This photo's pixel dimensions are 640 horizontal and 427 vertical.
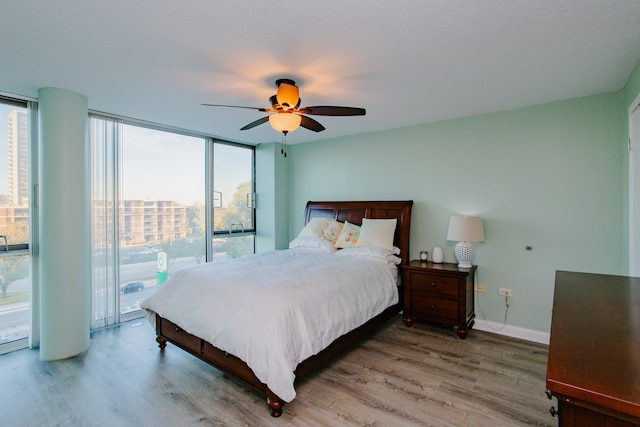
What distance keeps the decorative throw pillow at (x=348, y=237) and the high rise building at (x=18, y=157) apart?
349 centimetres

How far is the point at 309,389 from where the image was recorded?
A: 8.04ft

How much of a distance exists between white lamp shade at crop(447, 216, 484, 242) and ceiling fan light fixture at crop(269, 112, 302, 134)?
210cm

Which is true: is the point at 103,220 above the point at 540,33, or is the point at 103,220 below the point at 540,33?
below

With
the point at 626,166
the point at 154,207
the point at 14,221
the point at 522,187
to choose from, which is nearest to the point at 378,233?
the point at 522,187

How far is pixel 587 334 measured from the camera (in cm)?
113

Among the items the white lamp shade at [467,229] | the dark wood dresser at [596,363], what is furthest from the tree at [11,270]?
the white lamp shade at [467,229]

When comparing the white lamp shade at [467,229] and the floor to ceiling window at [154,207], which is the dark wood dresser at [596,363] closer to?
the white lamp shade at [467,229]

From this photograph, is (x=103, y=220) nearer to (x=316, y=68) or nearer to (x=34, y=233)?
(x=34, y=233)

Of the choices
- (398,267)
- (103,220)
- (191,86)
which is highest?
(191,86)

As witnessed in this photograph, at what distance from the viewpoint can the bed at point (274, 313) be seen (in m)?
2.13

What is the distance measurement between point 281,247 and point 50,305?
10.2 feet

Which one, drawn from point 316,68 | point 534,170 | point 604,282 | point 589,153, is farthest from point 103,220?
point 589,153

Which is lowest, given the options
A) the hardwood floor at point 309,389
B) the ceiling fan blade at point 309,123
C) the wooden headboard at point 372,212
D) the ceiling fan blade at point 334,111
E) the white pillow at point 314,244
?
the hardwood floor at point 309,389

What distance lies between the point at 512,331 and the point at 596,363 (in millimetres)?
2941
